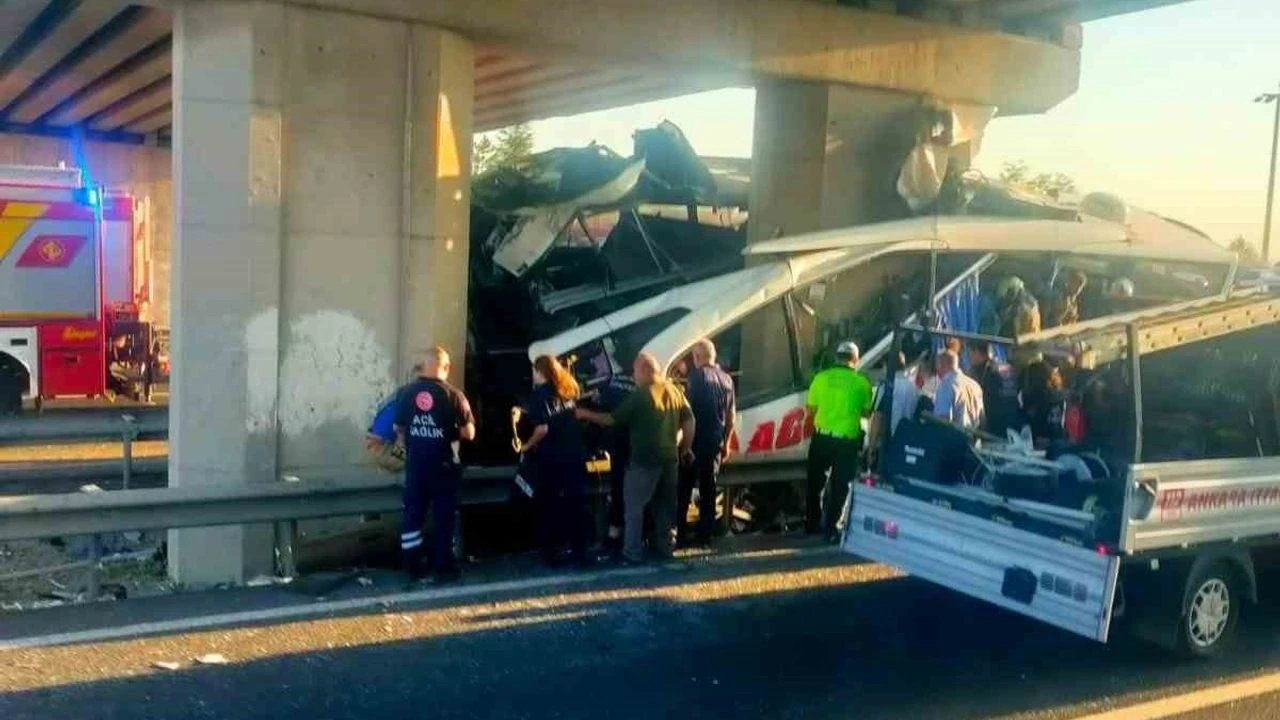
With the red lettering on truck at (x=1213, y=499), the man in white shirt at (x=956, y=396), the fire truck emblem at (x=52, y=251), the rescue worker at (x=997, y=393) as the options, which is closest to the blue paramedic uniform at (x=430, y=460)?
the man in white shirt at (x=956, y=396)

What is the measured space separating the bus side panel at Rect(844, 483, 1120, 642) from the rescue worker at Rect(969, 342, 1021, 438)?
4.33 feet

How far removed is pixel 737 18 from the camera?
11086 millimetres

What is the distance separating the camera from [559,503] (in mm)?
8469

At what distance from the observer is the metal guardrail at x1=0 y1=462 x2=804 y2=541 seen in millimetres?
7164

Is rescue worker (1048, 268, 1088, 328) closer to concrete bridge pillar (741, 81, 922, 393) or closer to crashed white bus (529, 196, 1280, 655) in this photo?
crashed white bus (529, 196, 1280, 655)

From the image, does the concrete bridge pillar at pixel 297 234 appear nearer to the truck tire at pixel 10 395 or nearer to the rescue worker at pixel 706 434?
the rescue worker at pixel 706 434

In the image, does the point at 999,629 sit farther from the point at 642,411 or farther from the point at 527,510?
the point at 527,510

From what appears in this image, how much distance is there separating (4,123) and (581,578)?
2035 cm

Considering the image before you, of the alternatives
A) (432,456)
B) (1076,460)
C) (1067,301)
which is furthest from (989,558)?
(1067,301)

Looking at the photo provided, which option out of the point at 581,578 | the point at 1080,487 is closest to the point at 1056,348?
the point at 1080,487

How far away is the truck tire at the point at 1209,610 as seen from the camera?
6668 mm

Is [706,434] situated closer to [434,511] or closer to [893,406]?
[893,406]

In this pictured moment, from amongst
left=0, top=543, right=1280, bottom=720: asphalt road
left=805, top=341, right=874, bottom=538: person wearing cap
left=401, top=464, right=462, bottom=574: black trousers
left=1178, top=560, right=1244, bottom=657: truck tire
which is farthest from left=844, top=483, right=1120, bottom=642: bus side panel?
left=401, top=464, right=462, bottom=574: black trousers

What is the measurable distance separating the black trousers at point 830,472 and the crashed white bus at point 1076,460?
0.52 meters
